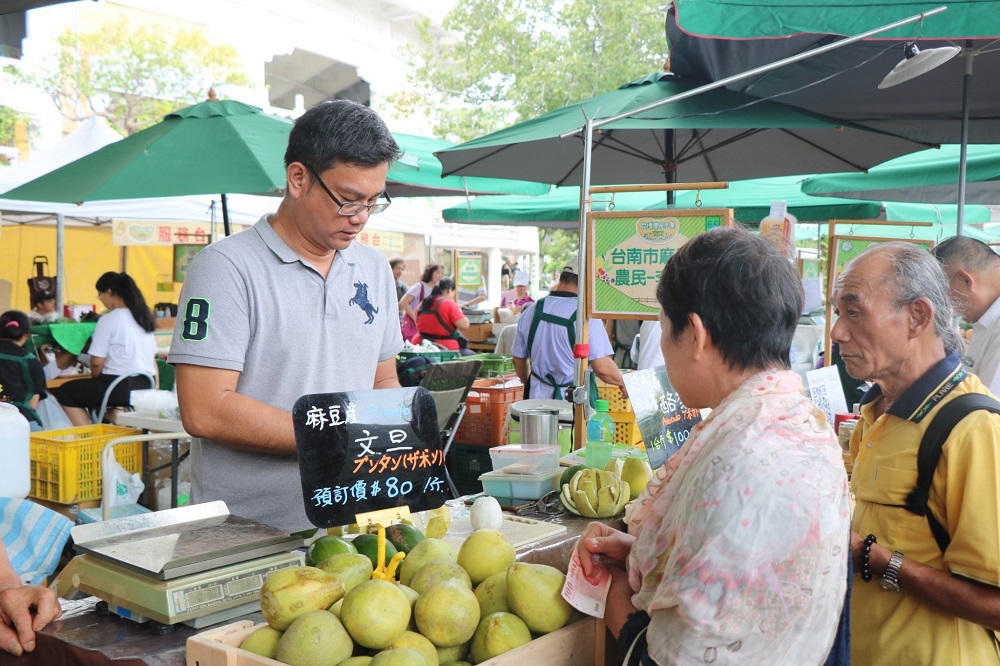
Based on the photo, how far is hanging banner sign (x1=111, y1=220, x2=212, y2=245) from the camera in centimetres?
1052

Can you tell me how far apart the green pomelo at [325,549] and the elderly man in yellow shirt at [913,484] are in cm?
124

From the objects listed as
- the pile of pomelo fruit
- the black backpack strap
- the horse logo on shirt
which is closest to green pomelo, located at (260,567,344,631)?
the pile of pomelo fruit

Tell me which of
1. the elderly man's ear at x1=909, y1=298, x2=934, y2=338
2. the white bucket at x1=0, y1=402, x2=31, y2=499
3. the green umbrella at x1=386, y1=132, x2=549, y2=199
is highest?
the green umbrella at x1=386, y1=132, x2=549, y2=199

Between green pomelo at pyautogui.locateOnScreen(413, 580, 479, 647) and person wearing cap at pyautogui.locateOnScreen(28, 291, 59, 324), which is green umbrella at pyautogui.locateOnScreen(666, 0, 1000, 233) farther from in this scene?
person wearing cap at pyautogui.locateOnScreen(28, 291, 59, 324)

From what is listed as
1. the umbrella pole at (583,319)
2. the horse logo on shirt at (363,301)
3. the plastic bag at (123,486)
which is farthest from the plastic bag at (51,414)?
the horse logo on shirt at (363,301)

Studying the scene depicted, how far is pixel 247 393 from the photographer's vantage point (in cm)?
221

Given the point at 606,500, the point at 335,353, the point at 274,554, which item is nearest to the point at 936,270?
the point at 606,500

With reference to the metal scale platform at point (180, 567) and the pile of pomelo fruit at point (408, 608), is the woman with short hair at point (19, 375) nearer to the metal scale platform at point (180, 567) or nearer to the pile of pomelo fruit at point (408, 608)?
the metal scale platform at point (180, 567)

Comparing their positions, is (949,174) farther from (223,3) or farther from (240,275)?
(223,3)

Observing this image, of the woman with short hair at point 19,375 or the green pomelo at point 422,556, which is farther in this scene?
the woman with short hair at point 19,375

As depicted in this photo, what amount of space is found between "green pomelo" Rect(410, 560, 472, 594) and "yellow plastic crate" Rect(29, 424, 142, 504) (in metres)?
3.85

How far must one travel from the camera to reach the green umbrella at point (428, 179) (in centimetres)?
670

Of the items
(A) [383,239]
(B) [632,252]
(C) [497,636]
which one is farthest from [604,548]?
(A) [383,239]

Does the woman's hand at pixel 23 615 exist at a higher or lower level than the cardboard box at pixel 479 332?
lower
